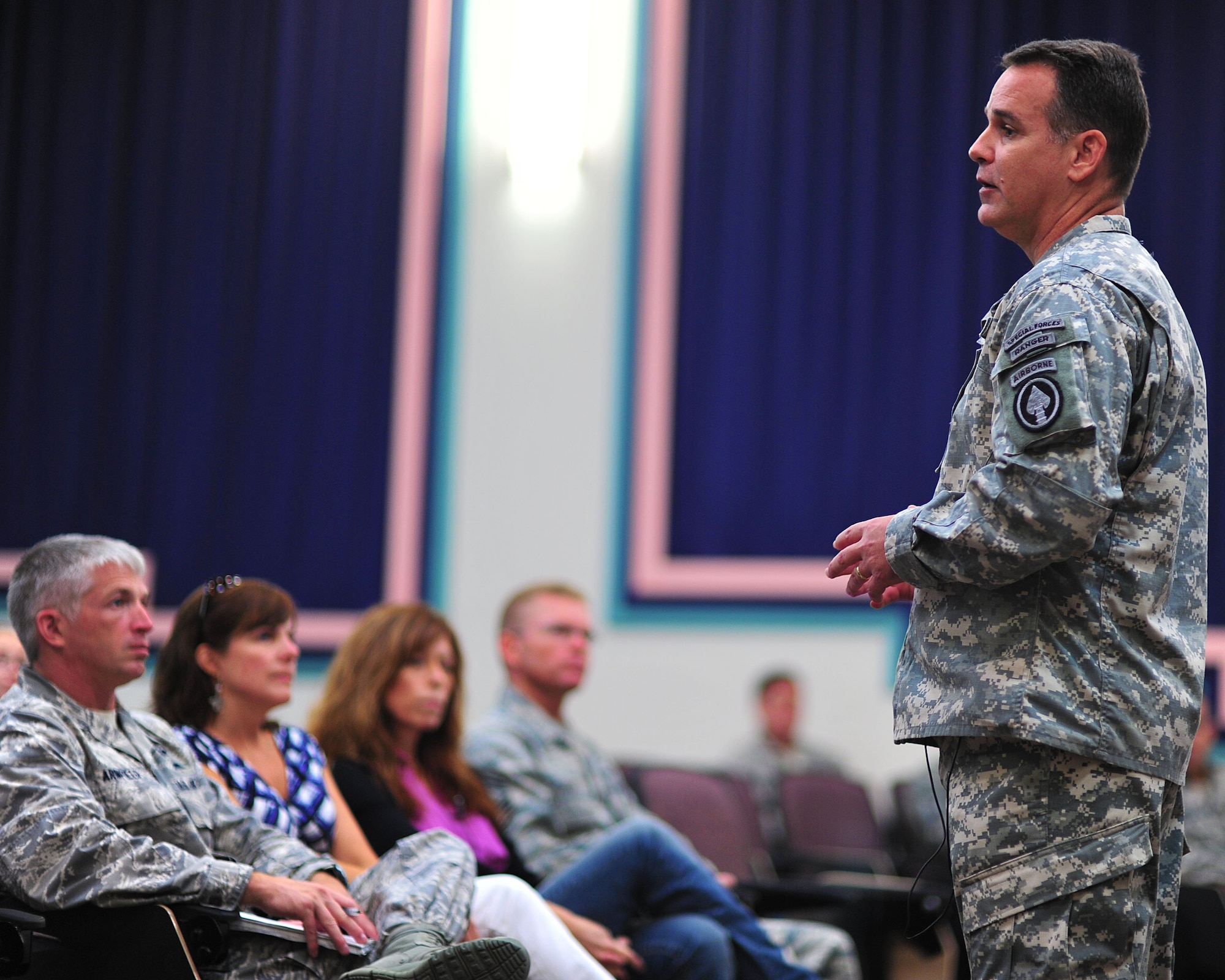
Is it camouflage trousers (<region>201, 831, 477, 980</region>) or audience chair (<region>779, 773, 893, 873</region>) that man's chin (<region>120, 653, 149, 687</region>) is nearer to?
camouflage trousers (<region>201, 831, 477, 980</region>)

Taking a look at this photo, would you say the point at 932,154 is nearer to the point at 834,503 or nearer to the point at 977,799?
the point at 834,503

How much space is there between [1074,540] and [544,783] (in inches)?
74.4

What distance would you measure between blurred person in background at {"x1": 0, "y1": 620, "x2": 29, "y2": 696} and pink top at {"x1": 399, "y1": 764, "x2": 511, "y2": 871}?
2.55 feet

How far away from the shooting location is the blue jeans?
2.62m

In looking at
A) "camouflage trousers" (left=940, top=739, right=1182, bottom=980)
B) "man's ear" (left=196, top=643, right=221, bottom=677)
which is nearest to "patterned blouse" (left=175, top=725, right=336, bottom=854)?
"man's ear" (left=196, top=643, right=221, bottom=677)

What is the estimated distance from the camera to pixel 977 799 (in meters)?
1.45

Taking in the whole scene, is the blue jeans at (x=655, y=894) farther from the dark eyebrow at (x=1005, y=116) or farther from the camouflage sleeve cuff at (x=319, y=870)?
the dark eyebrow at (x=1005, y=116)

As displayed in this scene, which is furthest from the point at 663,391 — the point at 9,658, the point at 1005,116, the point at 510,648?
the point at 1005,116

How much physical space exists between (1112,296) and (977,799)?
1.80 ft

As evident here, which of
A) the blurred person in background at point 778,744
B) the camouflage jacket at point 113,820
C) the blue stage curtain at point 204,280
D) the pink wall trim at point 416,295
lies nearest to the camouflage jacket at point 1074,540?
the camouflage jacket at point 113,820

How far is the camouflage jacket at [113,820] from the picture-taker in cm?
182

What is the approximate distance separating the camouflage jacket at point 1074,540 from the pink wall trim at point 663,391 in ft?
12.7

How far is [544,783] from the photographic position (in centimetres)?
307

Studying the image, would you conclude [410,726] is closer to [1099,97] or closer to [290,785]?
[290,785]
